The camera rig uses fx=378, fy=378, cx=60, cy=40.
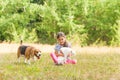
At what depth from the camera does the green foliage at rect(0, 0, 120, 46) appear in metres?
31.5

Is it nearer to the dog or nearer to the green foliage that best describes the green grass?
the dog

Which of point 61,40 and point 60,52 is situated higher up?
point 61,40

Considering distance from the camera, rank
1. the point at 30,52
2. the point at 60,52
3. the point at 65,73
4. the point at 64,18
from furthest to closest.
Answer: the point at 64,18 → the point at 30,52 → the point at 60,52 → the point at 65,73

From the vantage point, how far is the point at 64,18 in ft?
105

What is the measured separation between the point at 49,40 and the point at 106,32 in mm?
5048

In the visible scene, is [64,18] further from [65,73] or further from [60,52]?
[65,73]

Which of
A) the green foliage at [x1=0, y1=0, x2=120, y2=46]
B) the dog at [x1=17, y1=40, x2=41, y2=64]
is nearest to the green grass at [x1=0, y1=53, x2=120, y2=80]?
the dog at [x1=17, y1=40, x2=41, y2=64]

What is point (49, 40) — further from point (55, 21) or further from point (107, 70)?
point (107, 70)

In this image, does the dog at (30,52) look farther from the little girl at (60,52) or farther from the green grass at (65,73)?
the green grass at (65,73)

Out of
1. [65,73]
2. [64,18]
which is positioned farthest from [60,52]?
[64,18]

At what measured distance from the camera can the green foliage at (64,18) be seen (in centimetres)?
3153

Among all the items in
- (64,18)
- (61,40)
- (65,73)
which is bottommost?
(64,18)

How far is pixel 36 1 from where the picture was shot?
1351 inches

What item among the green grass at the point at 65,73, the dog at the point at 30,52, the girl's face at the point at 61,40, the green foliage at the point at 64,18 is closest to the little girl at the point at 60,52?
the girl's face at the point at 61,40
